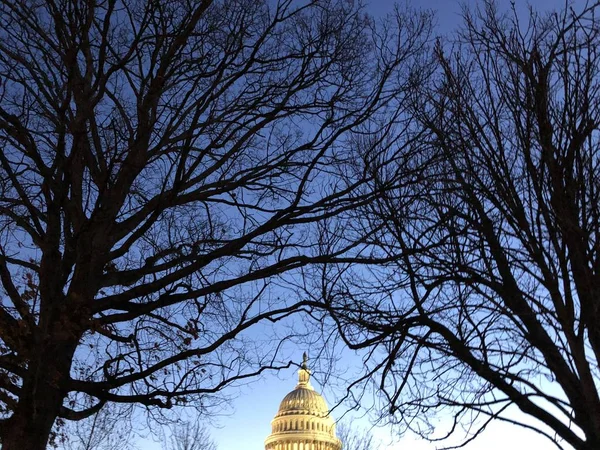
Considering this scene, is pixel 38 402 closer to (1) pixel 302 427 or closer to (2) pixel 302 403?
(1) pixel 302 427

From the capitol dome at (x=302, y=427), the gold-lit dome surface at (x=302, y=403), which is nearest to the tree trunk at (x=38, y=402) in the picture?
the capitol dome at (x=302, y=427)

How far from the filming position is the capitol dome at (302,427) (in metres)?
84.1

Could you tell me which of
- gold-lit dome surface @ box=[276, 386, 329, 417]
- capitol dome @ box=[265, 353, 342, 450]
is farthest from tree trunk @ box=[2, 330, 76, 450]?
gold-lit dome surface @ box=[276, 386, 329, 417]

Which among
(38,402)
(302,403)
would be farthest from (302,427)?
(38,402)

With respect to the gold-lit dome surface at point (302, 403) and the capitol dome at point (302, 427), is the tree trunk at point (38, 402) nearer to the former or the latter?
the capitol dome at point (302, 427)

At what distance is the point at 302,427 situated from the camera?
84.6 metres

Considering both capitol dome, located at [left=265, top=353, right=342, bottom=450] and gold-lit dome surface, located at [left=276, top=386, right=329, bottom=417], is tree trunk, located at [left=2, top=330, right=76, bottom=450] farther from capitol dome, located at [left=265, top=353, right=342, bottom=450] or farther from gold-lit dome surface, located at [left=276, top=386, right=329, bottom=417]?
gold-lit dome surface, located at [left=276, top=386, right=329, bottom=417]

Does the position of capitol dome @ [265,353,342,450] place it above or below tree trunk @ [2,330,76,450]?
above

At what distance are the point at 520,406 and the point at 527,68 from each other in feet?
9.97

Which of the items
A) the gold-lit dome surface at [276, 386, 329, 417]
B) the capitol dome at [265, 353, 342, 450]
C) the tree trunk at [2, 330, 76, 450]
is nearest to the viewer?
the tree trunk at [2, 330, 76, 450]

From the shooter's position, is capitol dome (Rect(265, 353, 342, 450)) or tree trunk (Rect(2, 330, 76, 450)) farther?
capitol dome (Rect(265, 353, 342, 450))

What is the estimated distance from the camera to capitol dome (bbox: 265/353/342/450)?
276 feet

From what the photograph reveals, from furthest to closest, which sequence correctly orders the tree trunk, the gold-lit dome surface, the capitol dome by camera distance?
the gold-lit dome surface < the capitol dome < the tree trunk

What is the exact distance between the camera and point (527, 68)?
19.9ft
